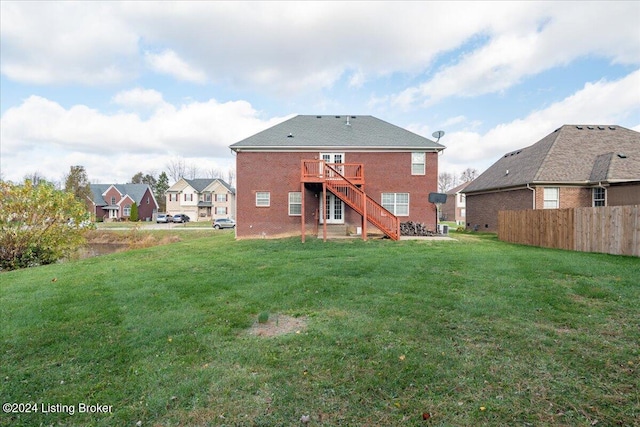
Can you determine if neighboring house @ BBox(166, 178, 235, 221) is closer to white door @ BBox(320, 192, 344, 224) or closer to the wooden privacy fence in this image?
white door @ BBox(320, 192, 344, 224)

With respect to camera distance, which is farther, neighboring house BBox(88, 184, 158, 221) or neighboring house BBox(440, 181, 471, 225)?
neighboring house BBox(88, 184, 158, 221)

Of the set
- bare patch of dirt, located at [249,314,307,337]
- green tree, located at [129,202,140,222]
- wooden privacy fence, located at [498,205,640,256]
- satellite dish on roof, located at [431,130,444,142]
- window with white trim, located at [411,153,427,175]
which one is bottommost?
bare patch of dirt, located at [249,314,307,337]

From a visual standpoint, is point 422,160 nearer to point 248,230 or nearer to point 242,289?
point 248,230

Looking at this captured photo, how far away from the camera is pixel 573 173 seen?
779 inches

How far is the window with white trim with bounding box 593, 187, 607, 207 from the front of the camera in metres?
18.9

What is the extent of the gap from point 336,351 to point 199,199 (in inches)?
2215

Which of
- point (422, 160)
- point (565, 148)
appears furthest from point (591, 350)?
point (565, 148)

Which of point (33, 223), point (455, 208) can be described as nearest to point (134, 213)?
point (33, 223)

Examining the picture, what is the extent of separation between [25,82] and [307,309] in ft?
75.0

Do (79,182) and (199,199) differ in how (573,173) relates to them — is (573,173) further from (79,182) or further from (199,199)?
(79,182)

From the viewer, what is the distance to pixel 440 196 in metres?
19.2

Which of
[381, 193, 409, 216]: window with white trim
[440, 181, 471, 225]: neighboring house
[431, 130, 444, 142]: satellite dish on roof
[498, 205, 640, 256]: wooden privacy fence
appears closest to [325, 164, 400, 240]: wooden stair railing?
[381, 193, 409, 216]: window with white trim

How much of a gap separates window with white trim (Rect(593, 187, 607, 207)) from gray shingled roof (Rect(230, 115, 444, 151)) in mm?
9126

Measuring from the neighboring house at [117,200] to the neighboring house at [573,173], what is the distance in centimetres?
5595
